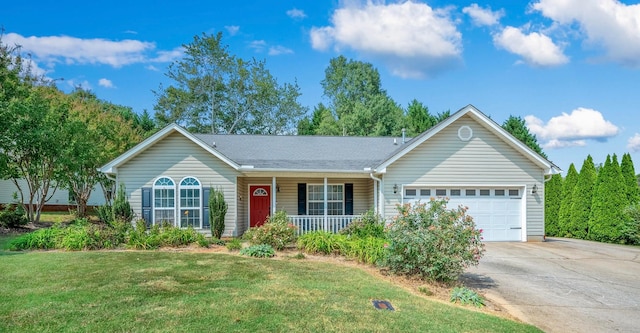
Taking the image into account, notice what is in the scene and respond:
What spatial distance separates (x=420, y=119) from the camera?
102ft

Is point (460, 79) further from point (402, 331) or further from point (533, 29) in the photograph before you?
point (402, 331)

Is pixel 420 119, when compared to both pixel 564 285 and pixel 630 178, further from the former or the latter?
pixel 564 285

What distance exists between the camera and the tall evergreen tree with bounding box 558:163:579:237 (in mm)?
17312

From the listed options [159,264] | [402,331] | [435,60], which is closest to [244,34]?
[435,60]

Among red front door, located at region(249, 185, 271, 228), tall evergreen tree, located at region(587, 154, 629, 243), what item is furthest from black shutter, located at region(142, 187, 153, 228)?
tall evergreen tree, located at region(587, 154, 629, 243)

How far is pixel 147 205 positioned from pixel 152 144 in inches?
87.4

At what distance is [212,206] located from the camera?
12875 mm

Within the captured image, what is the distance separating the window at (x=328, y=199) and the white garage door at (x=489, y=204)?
3285mm

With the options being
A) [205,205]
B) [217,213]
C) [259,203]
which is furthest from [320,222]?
[205,205]

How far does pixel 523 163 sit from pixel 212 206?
1153 cm

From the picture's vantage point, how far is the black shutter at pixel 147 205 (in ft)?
45.3

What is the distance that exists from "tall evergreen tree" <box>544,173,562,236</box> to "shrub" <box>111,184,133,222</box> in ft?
59.2

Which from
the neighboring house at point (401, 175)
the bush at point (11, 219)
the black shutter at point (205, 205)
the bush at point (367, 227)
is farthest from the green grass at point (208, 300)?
the bush at point (11, 219)

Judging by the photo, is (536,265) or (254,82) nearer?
(536,265)
